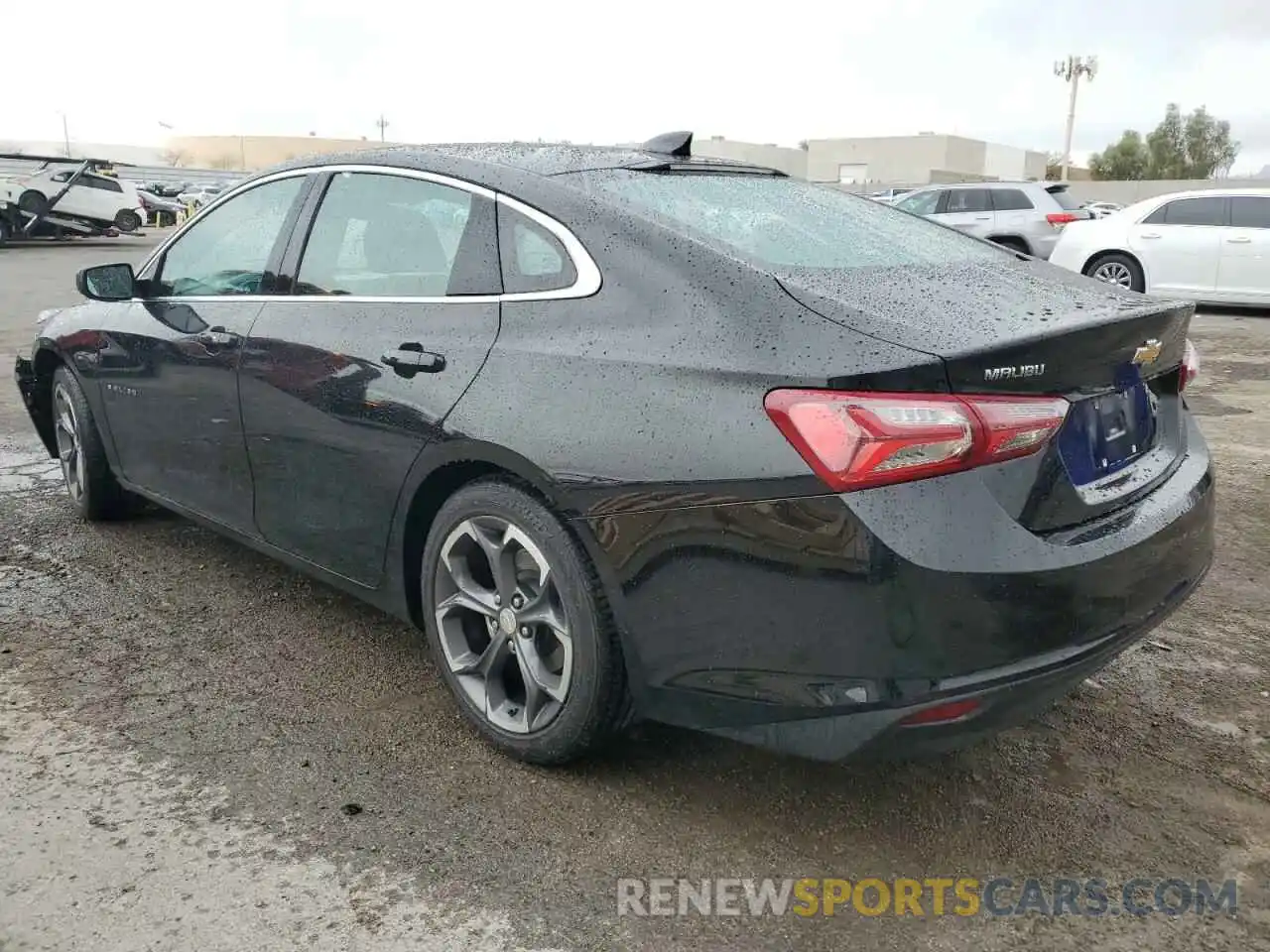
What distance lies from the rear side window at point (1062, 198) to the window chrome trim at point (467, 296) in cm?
1511

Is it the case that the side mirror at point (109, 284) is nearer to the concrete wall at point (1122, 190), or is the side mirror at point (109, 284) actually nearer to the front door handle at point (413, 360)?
the front door handle at point (413, 360)

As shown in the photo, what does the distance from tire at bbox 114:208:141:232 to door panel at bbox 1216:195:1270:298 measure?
23016 mm

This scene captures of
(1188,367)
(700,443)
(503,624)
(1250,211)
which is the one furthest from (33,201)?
(1188,367)

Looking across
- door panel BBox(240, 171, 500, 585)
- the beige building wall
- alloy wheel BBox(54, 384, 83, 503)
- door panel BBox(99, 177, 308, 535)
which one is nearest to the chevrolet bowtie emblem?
door panel BBox(240, 171, 500, 585)

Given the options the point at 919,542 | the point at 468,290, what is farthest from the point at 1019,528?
the point at 468,290

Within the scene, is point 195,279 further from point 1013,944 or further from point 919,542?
point 1013,944

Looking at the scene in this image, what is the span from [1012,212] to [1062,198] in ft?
3.76

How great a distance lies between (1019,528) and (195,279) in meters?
3.06

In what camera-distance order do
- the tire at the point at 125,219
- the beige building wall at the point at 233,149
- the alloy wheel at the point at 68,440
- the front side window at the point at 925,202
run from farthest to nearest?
1. the beige building wall at the point at 233,149
2. the tire at the point at 125,219
3. the front side window at the point at 925,202
4. the alloy wheel at the point at 68,440

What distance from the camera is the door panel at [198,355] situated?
3562mm

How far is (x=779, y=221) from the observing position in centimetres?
291

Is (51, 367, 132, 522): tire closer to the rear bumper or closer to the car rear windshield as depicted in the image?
the car rear windshield

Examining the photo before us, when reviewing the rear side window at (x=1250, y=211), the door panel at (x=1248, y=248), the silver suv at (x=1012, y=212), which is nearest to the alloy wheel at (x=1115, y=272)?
the door panel at (x=1248, y=248)

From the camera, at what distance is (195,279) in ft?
12.9
